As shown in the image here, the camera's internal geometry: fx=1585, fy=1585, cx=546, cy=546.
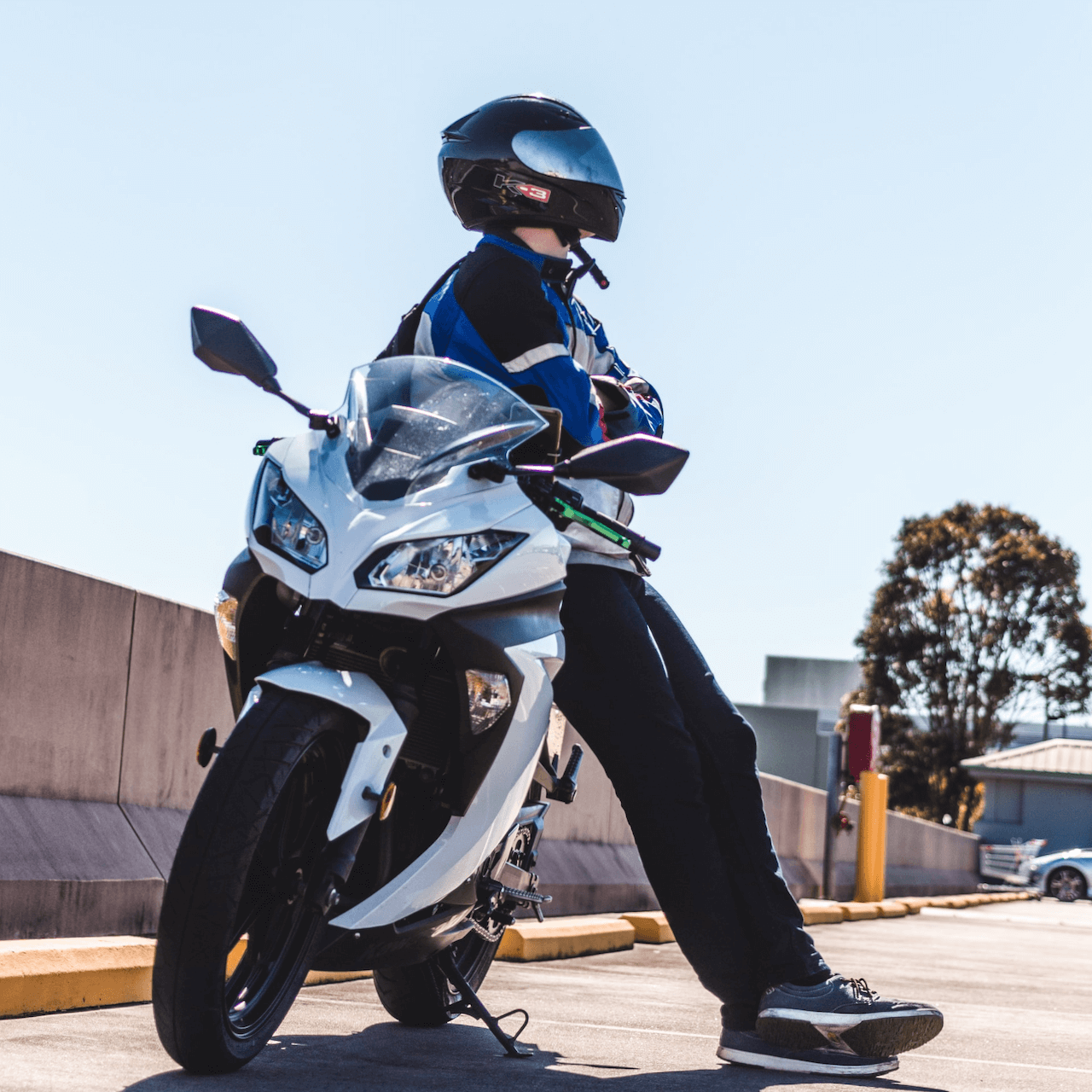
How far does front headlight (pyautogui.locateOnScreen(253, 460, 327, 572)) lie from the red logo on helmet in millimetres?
977

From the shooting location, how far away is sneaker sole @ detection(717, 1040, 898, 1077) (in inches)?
137

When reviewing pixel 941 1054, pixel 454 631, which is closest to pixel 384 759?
pixel 454 631

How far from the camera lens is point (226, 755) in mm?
2656

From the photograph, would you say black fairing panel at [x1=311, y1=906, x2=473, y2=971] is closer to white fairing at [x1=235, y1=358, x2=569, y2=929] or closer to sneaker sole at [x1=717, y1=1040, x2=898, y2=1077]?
white fairing at [x1=235, y1=358, x2=569, y2=929]

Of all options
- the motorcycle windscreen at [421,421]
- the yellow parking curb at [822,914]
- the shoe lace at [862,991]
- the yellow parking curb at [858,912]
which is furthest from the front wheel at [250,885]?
the yellow parking curb at [858,912]

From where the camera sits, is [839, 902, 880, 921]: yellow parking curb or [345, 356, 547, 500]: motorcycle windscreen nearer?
[345, 356, 547, 500]: motorcycle windscreen

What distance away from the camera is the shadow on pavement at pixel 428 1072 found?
293 cm

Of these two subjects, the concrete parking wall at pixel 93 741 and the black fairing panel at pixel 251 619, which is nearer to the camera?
the black fairing panel at pixel 251 619

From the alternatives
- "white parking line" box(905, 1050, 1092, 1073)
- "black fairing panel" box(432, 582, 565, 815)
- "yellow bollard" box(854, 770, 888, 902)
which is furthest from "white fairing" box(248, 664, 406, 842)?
"yellow bollard" box(854, 770, 888, 902)

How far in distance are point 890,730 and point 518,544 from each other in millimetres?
42091

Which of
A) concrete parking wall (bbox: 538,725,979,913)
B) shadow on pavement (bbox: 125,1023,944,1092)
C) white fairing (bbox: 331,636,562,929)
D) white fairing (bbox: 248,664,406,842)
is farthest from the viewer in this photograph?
concrete parking wall (bbox: 538,725,979,913)

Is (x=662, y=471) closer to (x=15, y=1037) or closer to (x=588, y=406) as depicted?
(x=588, y=406)

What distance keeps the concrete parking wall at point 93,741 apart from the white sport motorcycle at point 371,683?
1706 millimetres

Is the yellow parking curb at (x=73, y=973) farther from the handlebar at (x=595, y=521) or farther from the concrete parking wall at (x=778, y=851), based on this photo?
the concrete parking wall at (x=778, y=851)
